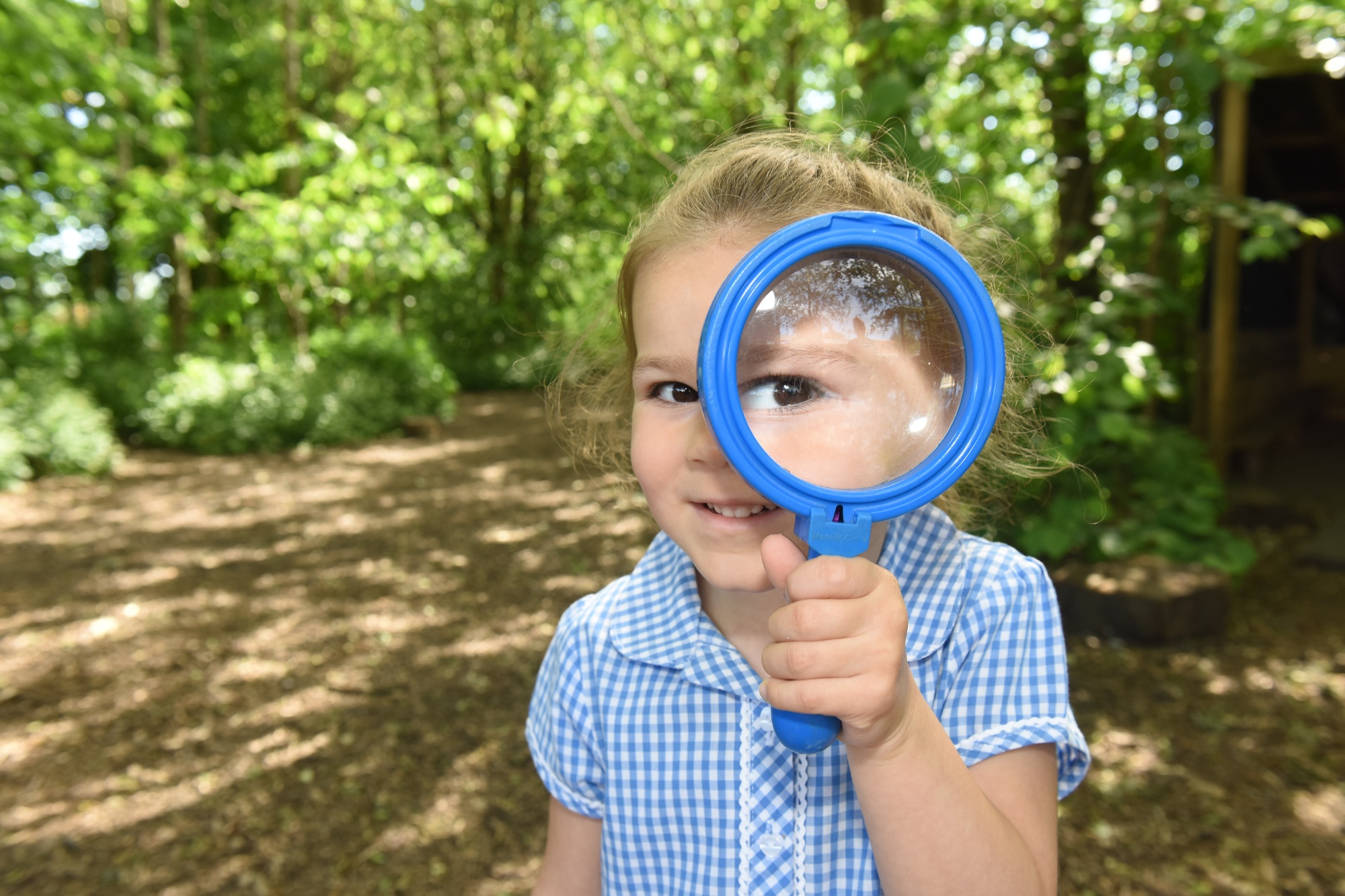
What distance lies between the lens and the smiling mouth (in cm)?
109

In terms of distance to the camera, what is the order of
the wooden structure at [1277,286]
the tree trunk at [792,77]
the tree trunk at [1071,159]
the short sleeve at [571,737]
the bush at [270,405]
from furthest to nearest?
the bush at [270,405]
the wooden structure at [1277,286]
the tree trunk at [1071,159]
the tree trunk at [792,77]
the short sleeve at [571,737]

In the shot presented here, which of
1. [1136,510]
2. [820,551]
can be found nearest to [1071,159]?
[1136,510]

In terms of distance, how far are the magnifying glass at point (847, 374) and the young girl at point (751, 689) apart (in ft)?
0.28

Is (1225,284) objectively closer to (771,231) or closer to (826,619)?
(771,231)

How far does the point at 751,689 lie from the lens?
1244 millimetres

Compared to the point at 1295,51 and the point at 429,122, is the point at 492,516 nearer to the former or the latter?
the point at 1295,51

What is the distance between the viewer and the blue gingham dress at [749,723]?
1.18 metres

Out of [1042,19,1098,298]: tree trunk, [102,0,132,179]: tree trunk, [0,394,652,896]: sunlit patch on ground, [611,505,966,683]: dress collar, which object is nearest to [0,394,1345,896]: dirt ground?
[0,394,652,896]: sunlit patch on ground

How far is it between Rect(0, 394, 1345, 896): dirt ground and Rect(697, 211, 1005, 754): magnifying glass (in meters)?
0.86

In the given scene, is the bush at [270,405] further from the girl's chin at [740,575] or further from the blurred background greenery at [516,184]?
the girl's chin at [740,575]

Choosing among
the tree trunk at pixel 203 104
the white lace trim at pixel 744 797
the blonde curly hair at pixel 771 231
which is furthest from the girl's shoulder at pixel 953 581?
the tree trunk at pixel 203 104

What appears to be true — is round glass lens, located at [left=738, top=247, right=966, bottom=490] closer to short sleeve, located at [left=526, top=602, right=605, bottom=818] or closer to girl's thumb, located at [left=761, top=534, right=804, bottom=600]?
girl's thumb, located at [left=761, top=534, right=804, bottom=600]

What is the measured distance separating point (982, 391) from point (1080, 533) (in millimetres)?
4255

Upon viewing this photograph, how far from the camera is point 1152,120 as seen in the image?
4602 mm
